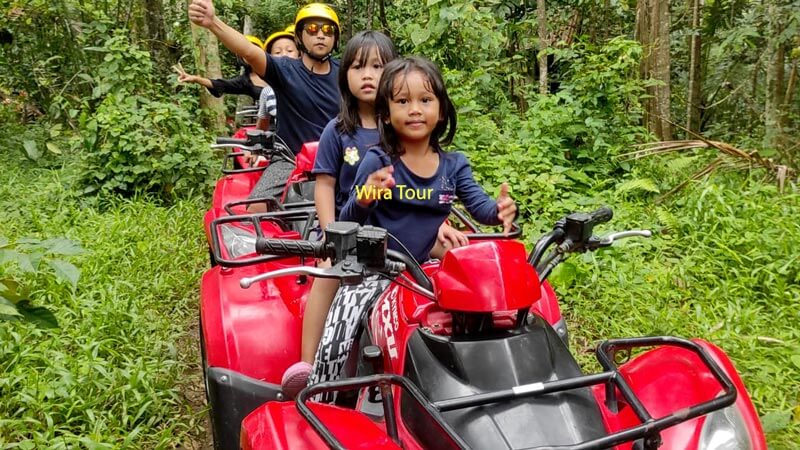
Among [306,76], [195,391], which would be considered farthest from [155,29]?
[195,391]

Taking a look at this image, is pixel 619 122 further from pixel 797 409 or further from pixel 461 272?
pixel 461 272

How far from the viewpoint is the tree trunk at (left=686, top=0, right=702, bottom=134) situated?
988cm

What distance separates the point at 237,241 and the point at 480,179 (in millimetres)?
3151

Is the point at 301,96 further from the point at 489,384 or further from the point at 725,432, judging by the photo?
the point at 725,432

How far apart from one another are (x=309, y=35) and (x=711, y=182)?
3780 mm

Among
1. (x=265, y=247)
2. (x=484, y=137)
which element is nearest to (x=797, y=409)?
(x=265, y=247)

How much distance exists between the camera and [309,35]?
4.27 metres

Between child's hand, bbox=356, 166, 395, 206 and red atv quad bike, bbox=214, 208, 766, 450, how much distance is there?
0.25 meters

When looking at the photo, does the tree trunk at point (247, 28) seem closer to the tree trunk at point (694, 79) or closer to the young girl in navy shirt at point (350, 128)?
the tree trunk at point (694, 79)

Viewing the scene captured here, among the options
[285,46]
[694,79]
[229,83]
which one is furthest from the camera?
[694,79]

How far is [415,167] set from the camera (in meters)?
2.57

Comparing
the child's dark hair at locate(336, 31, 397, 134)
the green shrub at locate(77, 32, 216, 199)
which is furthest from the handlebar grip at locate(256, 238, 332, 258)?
the green shrub at locate(77, 32, 216, 199)

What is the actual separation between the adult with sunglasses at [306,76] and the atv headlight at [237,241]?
2.86 ft

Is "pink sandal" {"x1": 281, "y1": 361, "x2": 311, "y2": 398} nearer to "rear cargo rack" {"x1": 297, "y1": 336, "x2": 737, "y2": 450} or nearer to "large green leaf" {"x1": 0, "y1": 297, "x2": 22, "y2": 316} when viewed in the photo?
"rear cargo rack" {"x1": 297, "y1": 336, "x2": 737, "y2": 450}
